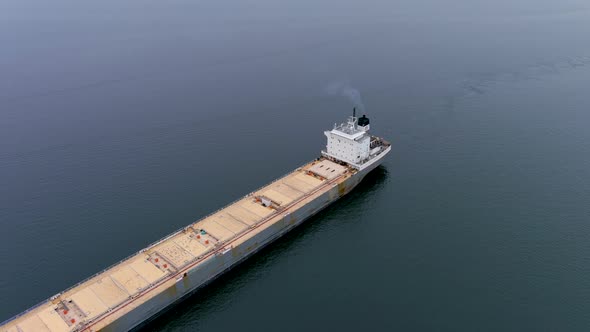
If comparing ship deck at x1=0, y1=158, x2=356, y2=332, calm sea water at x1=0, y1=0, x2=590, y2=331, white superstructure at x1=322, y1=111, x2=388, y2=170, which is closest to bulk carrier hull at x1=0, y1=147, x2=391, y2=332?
ship deck at x1=0, y1=158, x2=356, y2=332

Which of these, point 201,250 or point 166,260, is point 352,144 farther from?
point 166,260

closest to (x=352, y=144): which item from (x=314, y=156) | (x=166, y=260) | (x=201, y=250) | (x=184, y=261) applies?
(x=314, y=156)

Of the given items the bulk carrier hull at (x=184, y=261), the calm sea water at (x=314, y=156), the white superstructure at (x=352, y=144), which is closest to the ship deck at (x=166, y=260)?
the bulk carrier hull at (x=184, y=261)

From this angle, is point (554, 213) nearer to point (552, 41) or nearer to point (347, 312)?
point (347, 312)

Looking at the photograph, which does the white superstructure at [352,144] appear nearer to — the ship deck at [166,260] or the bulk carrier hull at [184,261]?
the bulk carrier hull at [184,261]

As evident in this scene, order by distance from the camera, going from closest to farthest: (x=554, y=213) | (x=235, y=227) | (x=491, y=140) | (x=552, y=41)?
(x=235, y=227) < (x=554, y=213) < (x=491, y=140) < (x=552, y=41)

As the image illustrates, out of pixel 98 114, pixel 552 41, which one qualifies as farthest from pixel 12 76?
pixel 552 41

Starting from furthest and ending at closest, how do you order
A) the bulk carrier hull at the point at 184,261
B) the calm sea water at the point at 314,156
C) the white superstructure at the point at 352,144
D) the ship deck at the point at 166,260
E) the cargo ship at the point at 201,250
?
the white superstructure at the point at 352,144 → the calm sea water at the point at 314,156 → the cargo ship at the point at 201,250 → the bulk carrier hull at the point at 184,261 → the ship deck at the point at 166,260

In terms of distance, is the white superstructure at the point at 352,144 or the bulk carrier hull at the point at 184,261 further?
the white superstructure at the point at 352,144
